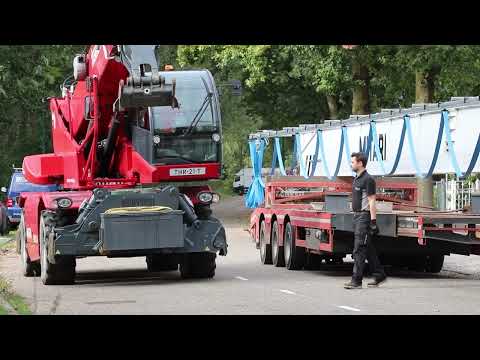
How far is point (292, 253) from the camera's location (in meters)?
22.9

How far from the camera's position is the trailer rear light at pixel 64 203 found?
19.9m

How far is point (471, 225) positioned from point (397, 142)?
21.1 ft

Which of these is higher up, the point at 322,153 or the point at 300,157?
the point at 322,153

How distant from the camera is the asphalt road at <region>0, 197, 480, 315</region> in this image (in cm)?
1537

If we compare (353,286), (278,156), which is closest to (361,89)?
(278,156)

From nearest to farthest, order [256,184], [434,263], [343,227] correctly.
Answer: [343,227], [434,263], [256,184]

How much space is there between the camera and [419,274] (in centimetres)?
2227

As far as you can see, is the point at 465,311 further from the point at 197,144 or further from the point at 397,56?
the point at 397,56

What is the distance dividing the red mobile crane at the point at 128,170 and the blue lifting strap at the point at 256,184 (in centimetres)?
1505

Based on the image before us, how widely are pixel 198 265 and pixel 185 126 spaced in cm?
232

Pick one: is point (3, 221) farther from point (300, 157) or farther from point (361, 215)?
point (361, 215)

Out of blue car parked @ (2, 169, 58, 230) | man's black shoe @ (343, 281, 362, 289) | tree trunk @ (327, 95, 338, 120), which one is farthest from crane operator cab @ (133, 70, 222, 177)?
tree trunk @ (327, 95, 338, 120)

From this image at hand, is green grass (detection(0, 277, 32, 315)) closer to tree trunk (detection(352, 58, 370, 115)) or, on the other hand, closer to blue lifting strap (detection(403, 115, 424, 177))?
blue lifting strap (detection(403, 115, 424, 177))
